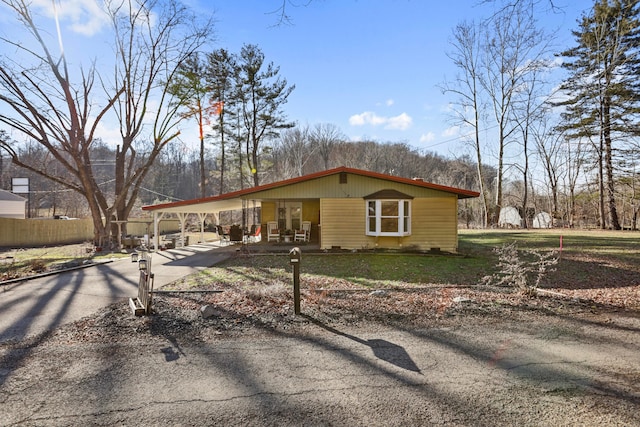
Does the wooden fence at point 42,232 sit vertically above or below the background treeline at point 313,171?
below

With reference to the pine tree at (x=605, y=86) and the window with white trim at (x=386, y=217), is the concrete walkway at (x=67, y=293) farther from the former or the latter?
the pine tree at (x=605, y=86)

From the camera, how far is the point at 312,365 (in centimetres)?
329

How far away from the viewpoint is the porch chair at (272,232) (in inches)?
601

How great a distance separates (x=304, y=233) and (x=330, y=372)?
39.9 feet

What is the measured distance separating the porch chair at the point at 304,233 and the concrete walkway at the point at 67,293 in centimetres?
508

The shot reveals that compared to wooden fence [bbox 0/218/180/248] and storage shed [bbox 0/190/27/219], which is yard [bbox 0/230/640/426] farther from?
storage shed [bbox 0/190/27/219]

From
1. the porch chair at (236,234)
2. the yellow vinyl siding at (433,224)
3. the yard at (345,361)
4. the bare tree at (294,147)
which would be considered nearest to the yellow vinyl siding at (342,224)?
the yellow vinyl siding at (433,224)

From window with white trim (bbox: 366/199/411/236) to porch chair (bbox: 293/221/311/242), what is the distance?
376 cm

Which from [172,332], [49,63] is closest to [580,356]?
[172,332]

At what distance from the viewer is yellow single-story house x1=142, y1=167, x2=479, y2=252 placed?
1219 cm

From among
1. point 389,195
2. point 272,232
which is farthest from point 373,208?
point 272,232

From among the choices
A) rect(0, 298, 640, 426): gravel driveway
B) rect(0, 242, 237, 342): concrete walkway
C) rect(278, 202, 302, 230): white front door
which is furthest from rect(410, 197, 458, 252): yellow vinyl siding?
rect(0, 298, 640, 426): gravel driveway

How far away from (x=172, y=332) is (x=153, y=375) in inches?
46.6

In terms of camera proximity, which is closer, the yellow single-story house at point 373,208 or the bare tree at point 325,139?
the yellow single-story house at point 373,208
